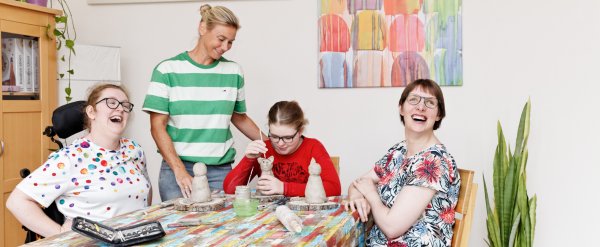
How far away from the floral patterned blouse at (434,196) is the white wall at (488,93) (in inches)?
57.4

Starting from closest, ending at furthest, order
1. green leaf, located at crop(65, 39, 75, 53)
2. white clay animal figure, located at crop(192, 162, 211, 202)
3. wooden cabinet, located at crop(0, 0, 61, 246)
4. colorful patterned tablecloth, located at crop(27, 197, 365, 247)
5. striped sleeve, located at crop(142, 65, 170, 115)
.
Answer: colorful patterned tablecloth, located at crop(27, 197, 365, 247) < white clay animal figure, located at crop(192, 162, 211, 202) < striped sleeve, located at crop(142, 65, 170, 115) < wooden cabinet, located at crop(0, 0, 61, 246) < green leaf, located at crop(65, 39, 75, 53)

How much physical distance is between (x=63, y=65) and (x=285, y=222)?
220 cm

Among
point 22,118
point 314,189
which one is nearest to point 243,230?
point 314,189

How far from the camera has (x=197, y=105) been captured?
103 inches

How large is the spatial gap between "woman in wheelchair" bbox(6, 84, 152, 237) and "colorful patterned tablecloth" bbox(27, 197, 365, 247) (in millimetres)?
169

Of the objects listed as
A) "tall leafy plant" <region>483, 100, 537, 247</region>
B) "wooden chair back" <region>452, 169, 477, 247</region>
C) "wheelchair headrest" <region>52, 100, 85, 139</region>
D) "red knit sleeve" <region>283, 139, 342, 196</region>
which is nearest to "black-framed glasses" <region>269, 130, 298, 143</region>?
"red knit sleeve" <region>283, 139, 342, 196</region>

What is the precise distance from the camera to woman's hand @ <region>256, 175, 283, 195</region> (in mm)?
2285

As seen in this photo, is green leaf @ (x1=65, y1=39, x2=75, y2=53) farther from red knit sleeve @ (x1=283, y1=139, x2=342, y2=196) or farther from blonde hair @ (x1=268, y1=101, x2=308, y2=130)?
red knit sleeve @ (x1=283, y1=139, x2=342, y2=196)

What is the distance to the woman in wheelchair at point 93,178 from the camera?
2.00m

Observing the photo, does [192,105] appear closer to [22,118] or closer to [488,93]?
[22,118]

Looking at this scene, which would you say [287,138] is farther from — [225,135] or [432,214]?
[432,214]

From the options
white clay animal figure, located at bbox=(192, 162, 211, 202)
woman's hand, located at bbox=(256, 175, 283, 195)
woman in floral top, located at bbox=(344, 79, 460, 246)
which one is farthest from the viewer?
woman's hand, located at bbox=(256, 175, 283, 195)

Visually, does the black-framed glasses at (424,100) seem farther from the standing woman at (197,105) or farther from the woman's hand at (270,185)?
the standing woman at (197,105)

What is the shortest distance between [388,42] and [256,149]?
4.62 ft
